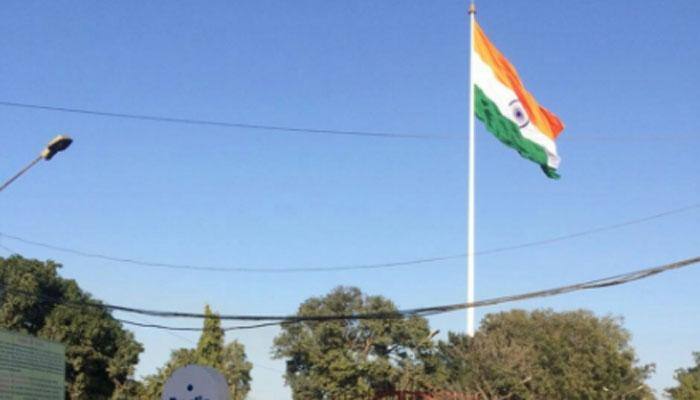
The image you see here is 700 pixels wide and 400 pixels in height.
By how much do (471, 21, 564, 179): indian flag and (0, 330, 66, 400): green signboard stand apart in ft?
49.0

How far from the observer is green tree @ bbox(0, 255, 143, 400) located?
6253 cm

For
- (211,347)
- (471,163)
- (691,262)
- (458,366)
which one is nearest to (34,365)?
(691,262)

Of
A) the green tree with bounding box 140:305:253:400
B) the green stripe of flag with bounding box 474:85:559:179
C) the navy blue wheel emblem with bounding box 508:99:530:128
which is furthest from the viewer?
the green tree with bounding box 140:305:253:400

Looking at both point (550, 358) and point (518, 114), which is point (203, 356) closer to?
point (518, 114)

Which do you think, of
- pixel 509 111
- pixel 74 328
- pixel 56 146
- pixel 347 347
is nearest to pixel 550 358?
pixel 347 347

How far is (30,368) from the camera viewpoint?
736 inches

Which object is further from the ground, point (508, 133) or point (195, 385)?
point (508, 133)

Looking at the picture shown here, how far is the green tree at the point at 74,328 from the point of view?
62.5 m

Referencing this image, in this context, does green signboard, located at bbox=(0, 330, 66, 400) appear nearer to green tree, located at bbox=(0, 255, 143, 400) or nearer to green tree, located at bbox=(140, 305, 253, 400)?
green tree, located at bbox=(140, 305, 253, 400)

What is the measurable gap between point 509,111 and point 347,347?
160 ft

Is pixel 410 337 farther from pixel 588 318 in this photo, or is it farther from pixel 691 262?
pixel 691 262

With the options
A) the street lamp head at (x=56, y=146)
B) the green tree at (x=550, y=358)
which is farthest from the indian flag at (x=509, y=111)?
the green tree at (x=550, y=358)

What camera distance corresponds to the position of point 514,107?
29.7 metres

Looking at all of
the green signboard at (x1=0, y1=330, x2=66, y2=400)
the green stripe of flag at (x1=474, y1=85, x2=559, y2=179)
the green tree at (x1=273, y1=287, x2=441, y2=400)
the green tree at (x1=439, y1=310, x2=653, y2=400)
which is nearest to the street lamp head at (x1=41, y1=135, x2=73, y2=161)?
the green signboard at (x1=0, y1=330, x2=66, y2=400)
